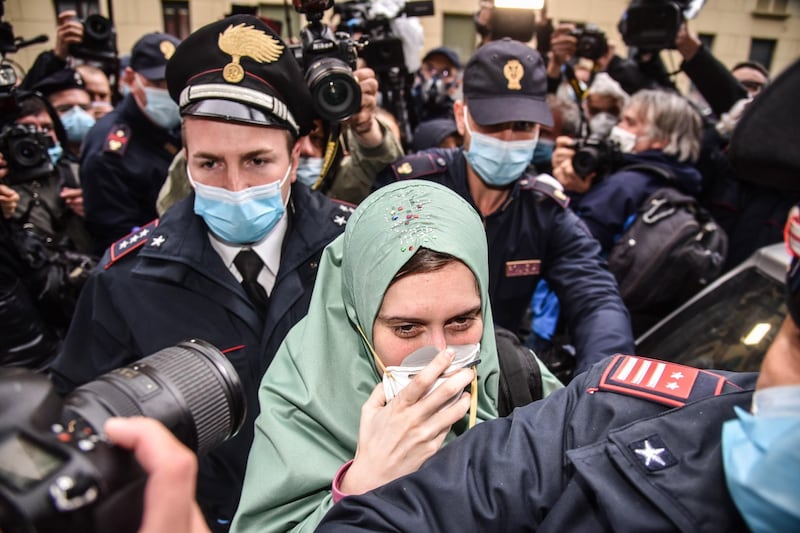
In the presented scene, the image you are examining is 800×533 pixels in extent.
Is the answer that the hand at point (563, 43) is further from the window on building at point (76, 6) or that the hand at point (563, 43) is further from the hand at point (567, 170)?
the window on building at point (76, 6)

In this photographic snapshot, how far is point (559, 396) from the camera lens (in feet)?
4.18

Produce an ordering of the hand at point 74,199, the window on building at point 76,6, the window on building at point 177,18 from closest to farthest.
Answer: the hand at point 74,199 → the window on building at point 76,6 → the window on building at point 177,18

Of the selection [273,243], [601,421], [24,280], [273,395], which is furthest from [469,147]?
[24,280]

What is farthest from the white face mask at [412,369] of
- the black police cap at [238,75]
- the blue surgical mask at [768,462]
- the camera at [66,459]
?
the black police cap at [238,75]

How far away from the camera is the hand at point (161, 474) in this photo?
79cm

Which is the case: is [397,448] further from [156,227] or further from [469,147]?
[469,147]

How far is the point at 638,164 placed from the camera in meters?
3.35

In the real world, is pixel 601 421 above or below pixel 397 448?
above

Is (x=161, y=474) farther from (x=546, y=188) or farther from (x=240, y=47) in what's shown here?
(x=546, y=188)

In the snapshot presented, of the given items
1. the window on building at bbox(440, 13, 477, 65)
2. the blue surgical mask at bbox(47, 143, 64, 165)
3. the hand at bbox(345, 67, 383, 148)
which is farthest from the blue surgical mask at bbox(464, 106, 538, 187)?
the window on building at bbox(440, 13, 477, 65)

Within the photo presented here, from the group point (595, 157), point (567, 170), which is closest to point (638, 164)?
point (595, 157)

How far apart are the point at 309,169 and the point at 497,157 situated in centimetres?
114

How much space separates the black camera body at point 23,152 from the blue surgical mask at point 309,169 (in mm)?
1681

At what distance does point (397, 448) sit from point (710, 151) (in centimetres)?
372
